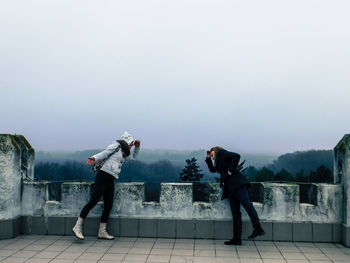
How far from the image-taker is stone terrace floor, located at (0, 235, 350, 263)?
5.67 metres

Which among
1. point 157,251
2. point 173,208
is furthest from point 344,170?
point 157,251

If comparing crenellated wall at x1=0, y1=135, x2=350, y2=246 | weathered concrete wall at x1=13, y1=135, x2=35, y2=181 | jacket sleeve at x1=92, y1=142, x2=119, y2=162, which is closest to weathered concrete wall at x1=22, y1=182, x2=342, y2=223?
crenellated wall at x1=0, y1=135, x2=350, y2=246

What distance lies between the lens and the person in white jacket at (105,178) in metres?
6.61

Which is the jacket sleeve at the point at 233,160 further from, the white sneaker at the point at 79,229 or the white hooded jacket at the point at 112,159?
the white sneaker at the point at 79,229

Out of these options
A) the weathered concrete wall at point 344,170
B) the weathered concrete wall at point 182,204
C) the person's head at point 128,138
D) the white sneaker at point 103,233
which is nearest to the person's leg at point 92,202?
the white sneaker at point 103,233

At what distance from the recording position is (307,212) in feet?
22.1

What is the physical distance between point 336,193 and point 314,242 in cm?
97

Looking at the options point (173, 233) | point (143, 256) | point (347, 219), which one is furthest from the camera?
point (173, 233)

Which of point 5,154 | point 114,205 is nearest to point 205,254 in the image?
point 114,205

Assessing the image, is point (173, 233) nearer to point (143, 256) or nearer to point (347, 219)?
point (143, 256)

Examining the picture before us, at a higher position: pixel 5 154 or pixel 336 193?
pixel 5 154

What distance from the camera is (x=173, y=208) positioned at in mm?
6918

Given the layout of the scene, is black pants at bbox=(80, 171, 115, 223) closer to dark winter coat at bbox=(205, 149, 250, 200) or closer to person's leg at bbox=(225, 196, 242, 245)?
dark winter coat at bbox=(205, 149, 250, 200)

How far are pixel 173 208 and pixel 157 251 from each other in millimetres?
1039
